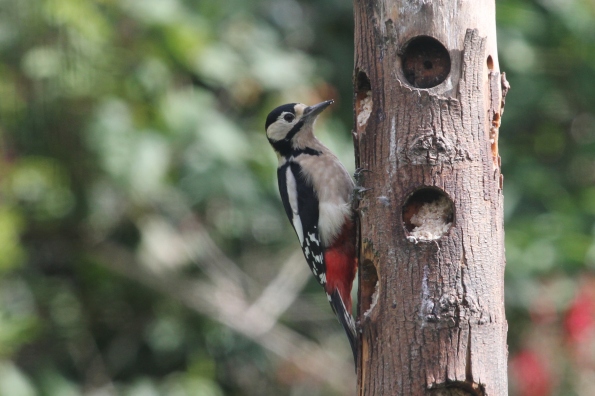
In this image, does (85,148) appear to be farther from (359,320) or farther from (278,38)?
(359,320)

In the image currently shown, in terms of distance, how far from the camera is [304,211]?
470cm

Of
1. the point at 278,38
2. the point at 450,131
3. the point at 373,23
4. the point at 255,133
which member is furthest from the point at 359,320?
the point at 278,38

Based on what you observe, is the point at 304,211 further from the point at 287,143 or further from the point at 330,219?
the point at 287,143

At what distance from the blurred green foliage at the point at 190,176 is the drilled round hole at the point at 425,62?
2.95m

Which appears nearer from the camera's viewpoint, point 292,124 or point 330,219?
point 330,219

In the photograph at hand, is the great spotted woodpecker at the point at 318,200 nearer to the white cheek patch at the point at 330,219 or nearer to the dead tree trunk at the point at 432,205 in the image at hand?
the white cheek patch at the point at 330,219

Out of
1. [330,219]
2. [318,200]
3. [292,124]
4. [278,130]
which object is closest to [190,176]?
[278,130]

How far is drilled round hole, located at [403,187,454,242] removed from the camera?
3.21 meters

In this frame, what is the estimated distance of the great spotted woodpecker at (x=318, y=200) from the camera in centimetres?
435

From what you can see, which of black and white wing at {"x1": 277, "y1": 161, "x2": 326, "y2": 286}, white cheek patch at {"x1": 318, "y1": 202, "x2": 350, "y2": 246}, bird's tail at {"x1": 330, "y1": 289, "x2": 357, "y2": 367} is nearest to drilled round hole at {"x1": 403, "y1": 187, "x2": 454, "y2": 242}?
bird's tail at {"x1": 330, "y1": 289, "x2": 357, "y2": 367}

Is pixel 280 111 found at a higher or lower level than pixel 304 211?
higher

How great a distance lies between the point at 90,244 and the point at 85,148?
1009 mm

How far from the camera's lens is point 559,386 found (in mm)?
6801

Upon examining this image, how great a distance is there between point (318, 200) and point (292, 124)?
562 millimetres
